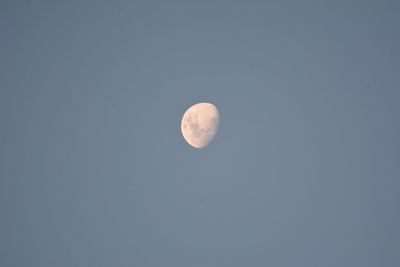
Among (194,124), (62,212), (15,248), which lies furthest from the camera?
(62,212)

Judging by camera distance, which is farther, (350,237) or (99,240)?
(99,240)

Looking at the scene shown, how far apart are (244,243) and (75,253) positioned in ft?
45.5

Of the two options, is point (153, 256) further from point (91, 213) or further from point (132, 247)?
point (91, 213)

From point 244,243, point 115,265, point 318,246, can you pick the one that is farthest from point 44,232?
point 318,246

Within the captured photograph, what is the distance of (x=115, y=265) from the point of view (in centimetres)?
2455

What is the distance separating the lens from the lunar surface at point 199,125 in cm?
2300

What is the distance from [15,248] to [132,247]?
30.5ft

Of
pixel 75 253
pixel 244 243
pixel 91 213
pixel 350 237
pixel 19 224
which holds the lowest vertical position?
pixel 350 237

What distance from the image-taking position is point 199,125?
23156mm

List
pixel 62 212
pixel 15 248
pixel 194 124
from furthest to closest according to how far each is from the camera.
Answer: pixel 62 212 < pixel 15 248 < pixel 194 124

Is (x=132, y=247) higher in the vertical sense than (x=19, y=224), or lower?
lower

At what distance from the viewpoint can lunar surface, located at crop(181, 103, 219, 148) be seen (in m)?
23.0

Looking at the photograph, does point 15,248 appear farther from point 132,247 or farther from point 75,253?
point 132,247

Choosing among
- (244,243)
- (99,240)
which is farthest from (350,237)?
(99,240)
